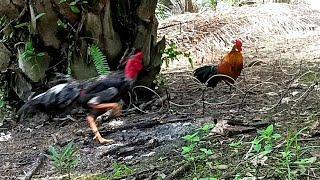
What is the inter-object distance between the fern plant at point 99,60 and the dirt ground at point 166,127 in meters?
0.46

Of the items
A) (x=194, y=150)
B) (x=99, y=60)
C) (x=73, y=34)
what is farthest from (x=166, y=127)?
(x=73, y=34)

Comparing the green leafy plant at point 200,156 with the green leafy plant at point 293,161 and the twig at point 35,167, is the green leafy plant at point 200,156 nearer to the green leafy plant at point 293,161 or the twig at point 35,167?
the green leafy plant at point 293,161

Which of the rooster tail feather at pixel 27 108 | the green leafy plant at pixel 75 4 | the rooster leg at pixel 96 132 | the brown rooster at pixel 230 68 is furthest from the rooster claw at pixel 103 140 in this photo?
the brown rooster at pixel 230 68

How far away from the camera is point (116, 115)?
14.4 ft

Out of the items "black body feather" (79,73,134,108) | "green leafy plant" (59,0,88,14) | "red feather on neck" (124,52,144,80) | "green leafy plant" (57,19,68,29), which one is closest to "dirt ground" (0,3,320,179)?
"black body feather" (79,73,134,108)

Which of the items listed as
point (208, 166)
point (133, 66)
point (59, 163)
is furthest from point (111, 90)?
point (208, 166)

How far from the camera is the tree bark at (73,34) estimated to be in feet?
16.3

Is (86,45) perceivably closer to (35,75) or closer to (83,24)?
(83,24)

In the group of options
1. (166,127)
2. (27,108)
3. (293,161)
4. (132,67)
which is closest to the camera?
(293,161)

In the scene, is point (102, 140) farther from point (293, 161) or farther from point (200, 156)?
point (293, 161)

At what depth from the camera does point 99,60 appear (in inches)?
190

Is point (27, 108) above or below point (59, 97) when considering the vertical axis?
below

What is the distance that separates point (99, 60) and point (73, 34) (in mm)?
431

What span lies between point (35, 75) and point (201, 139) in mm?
2359
